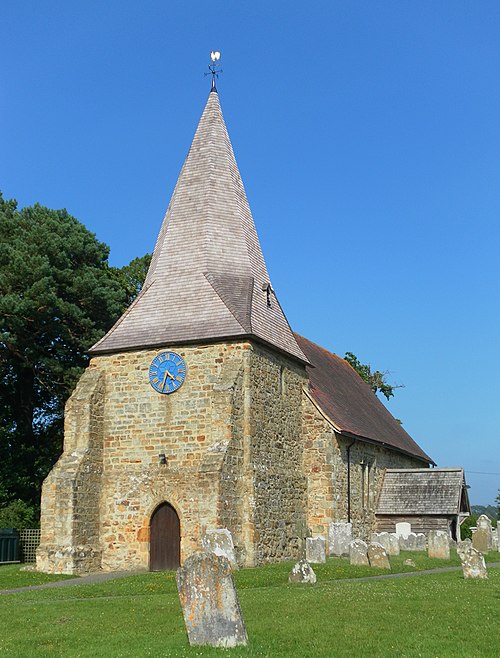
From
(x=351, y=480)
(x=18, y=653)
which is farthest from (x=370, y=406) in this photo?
(x=18, y=653)

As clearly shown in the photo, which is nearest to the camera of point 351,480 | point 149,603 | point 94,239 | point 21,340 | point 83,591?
point 149,603

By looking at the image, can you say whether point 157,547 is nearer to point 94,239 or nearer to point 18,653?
point 18,653

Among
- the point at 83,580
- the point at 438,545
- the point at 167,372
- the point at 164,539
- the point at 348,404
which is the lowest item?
the point at 83,580

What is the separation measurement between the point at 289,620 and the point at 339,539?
12.0 metres

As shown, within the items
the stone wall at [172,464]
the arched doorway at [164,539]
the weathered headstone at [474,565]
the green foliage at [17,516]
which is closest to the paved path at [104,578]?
the arched doorway at [164,539]

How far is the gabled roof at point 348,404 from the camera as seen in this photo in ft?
91.2

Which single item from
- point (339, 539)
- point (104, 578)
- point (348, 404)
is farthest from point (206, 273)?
point (348, 404)

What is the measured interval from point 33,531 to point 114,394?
731 centimetres

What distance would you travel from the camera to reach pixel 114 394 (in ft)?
78.0

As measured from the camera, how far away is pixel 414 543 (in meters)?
26.8

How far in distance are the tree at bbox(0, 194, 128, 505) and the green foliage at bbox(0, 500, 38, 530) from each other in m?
1.51

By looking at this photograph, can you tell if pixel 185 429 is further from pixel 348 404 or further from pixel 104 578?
pixel 348 404

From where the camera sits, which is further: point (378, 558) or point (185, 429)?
point (185, 429)

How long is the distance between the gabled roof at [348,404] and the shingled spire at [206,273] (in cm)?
301
